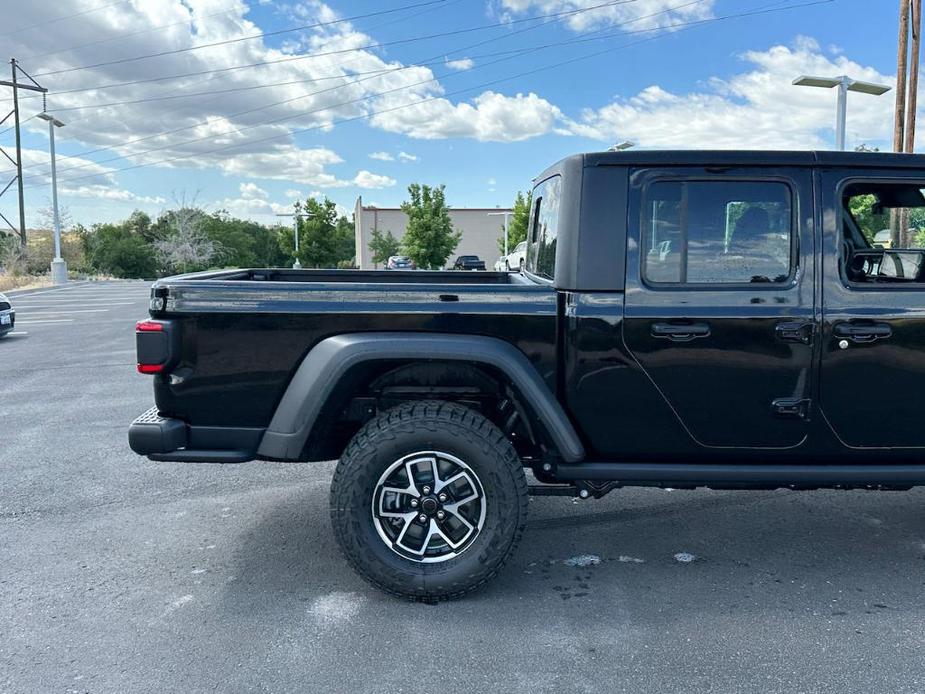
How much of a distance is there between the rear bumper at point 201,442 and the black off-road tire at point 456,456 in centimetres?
47

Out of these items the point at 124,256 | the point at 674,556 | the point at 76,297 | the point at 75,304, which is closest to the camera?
the point at 674,556

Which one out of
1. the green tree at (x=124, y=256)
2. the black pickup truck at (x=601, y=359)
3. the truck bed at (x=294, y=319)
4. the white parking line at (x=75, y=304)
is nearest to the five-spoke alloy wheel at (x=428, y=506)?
the black pickup truck at (x=601, y=359)

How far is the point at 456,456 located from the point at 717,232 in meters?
1.63

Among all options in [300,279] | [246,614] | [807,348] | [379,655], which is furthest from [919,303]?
[300,279]

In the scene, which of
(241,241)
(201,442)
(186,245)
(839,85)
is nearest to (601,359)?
(201,442)

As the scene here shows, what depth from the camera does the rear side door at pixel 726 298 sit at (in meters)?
3.35

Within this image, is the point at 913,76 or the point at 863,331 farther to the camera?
the point at 913,76

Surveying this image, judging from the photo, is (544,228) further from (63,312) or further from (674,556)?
(63,312)

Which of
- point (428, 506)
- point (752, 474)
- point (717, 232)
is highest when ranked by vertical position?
point (717, 232)

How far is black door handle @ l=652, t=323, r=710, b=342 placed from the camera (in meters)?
3.35

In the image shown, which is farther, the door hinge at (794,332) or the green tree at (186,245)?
the green tree at (186,245)

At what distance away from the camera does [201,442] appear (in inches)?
138

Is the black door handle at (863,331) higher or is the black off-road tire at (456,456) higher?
the black door handle at (863,331)

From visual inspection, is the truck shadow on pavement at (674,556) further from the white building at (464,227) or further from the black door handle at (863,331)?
the white building at (464,227)
